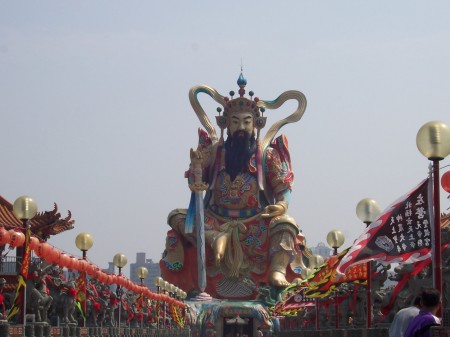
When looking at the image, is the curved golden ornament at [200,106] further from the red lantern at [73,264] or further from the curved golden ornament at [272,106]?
the red lantern at [73,264]

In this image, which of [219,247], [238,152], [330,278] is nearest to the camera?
[330,278]

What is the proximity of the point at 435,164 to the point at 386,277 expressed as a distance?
9.39 meters

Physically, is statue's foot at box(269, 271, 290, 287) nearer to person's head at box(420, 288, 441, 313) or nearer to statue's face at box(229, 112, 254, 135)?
statue's face at box(229, 112, 254, 135)

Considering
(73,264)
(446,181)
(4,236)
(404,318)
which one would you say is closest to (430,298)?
(404,318)

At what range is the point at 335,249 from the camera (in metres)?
27.2

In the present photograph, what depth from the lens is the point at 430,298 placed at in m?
9.63

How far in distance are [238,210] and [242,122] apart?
532 centimetres

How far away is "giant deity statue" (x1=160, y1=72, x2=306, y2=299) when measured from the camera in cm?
6325

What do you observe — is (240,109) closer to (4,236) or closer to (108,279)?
(108,279)

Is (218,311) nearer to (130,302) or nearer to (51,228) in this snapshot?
(130,302)

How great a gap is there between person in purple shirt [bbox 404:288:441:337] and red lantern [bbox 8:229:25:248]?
41.0 ft

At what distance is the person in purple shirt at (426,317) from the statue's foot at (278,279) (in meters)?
52.4

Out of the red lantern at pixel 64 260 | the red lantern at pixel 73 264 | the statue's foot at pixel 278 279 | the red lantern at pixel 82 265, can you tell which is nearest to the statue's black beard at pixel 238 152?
the statue's foot at pixel 278 279

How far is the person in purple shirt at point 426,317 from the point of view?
9.62 m
